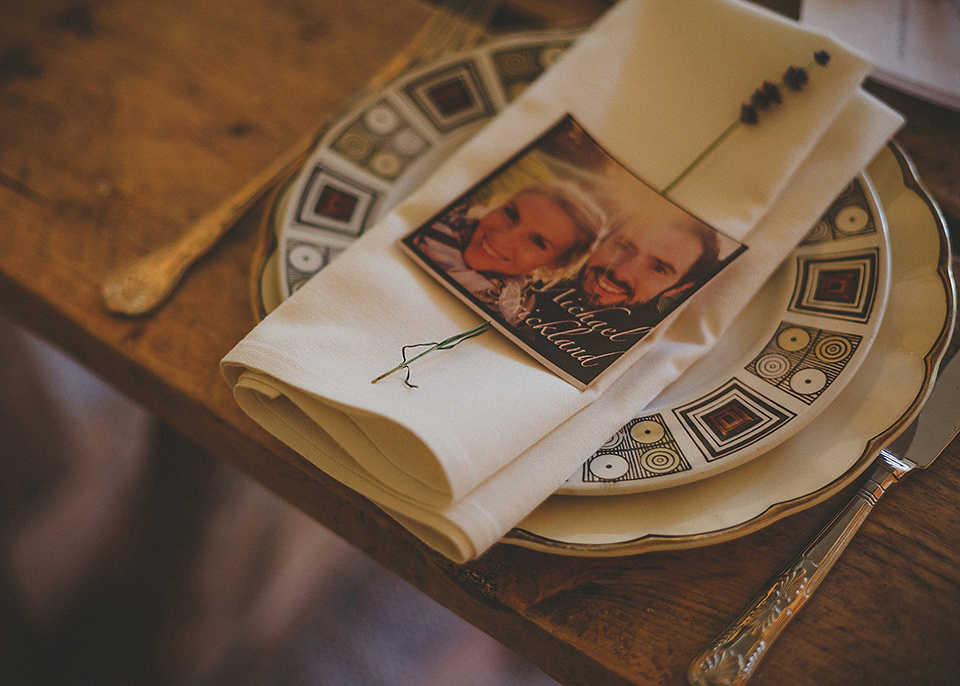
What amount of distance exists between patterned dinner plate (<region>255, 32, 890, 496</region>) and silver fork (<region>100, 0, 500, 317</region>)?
45mm

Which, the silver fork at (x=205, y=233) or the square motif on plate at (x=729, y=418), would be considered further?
the silver fork at (x=205, y=233)

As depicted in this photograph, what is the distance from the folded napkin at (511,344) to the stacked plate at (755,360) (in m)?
0.02

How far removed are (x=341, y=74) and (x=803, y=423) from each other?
1.57 ft

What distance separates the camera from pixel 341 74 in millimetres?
623

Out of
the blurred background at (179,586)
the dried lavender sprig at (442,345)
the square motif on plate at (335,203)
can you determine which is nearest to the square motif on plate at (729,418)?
the dried lavender sprig at (442,345)

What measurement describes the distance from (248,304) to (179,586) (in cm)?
49

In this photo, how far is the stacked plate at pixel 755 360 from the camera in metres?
0.35

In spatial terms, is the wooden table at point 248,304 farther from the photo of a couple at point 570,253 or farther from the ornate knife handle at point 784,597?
the photo of a couple at point 570,253

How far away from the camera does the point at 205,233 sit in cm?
51

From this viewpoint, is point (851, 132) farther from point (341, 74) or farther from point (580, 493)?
point (341, 74)

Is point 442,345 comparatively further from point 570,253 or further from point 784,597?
point 784,597

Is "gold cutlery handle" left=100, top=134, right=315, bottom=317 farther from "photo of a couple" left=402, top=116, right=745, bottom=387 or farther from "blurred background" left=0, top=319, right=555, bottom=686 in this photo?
"blurred background" left=0, top=319, right=555, bottom=686

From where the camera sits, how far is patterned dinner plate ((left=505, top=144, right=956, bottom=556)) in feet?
1.13

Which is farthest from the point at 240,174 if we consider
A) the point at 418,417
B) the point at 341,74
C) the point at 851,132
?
the point at 851,132
